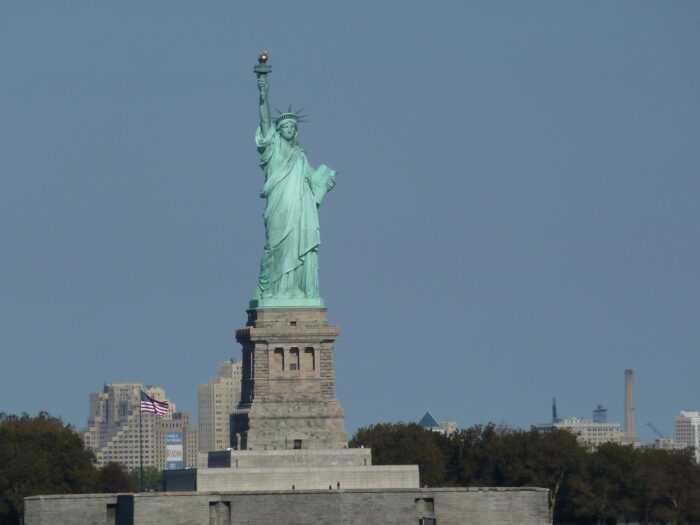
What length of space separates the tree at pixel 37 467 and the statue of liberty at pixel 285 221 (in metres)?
15.5

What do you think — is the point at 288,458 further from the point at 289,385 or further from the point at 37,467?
the point at 37,467

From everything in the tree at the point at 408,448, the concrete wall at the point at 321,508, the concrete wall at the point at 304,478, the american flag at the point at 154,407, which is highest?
the american flag at the point at 154,407

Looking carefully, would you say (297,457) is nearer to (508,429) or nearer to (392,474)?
(392,474)

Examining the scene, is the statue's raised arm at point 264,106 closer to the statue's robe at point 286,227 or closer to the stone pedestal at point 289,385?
the statue's robe at point 286,227

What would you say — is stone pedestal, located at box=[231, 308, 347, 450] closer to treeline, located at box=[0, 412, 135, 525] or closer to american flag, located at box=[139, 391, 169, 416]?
american flag, located at box=[139, 391, 169, 416]

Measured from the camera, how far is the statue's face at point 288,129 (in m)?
93.5

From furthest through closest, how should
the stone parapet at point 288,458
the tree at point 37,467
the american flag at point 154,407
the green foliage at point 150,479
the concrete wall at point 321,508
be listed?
1. the green foliage at point 150,479
2. the tree at point 37,467
3. the american flag at point 154,407
4. the stone parapet at point 288,458
5. the concrete wall at point 321,508

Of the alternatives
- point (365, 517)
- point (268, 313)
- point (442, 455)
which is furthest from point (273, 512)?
point (442, 455)

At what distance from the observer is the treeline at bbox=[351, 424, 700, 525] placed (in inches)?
4112

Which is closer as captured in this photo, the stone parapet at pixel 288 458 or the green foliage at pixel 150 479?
the stone parapet at pixel 288 458

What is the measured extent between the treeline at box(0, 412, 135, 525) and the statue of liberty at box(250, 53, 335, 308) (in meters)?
15.5

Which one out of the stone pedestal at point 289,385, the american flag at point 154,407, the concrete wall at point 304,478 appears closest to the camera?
the concrete wall at point 304,478

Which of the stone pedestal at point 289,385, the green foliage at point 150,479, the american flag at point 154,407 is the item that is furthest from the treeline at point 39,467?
the green foliage at point 150,479

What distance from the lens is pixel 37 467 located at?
104 m
